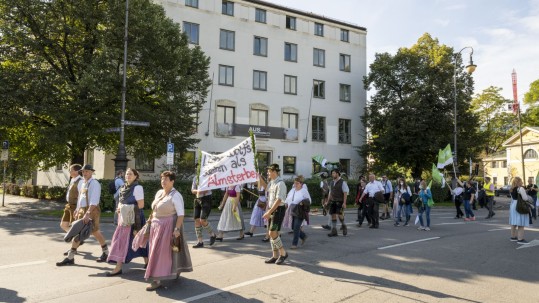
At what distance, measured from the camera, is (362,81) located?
4091cm

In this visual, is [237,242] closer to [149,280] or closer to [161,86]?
[149,280]

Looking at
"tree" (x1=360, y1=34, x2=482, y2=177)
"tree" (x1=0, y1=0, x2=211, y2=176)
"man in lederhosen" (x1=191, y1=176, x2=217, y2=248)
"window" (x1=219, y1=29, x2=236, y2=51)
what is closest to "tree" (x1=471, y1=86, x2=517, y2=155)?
"tree" (x1=360, y1=34, x2=482, y2=177)

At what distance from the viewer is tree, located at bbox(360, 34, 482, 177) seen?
3588cm

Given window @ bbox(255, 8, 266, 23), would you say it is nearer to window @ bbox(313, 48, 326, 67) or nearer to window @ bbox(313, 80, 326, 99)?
window @ bbox(313, 48, 326, 67)

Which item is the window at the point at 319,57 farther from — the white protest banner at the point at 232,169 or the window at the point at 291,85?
the white protest banner at the point at 232,169

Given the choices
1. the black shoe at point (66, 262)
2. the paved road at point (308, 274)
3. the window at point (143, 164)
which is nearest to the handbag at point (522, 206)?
the paved road at point (308, 274)

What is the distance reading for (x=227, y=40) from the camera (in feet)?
113

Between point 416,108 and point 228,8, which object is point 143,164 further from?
point 416,108

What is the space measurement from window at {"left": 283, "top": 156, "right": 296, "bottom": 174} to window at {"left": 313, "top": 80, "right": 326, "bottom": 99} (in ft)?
21.2

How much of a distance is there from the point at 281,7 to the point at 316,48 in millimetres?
4968

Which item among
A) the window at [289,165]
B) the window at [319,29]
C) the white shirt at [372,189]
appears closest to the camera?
the white shirt at [372,189]

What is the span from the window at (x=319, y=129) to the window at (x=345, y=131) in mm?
1967

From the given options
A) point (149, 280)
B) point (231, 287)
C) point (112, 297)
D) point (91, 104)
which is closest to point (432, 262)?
point (231, 287)

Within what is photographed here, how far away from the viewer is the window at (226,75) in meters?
33.8
